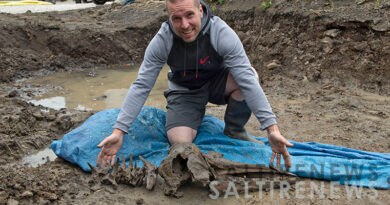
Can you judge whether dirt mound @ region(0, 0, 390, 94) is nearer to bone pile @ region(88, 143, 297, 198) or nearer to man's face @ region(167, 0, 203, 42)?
bone pile @ region(88, 143, 297, 198)

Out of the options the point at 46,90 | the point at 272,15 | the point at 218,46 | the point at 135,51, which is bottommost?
the point at 46,90

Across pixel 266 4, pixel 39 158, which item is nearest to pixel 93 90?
pixel 39 158

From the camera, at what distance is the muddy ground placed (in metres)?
2.28

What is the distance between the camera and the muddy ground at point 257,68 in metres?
2.28

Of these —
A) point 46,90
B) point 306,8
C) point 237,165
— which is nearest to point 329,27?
point 306,8

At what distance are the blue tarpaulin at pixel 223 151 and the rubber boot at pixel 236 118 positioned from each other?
87 millimetres

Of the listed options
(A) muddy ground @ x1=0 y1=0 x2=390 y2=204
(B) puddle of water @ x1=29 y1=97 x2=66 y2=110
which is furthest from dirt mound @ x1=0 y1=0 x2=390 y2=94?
(B) puddle of water @ x1=29 y1=97 x2=66 y2=110

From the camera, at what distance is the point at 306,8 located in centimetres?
564

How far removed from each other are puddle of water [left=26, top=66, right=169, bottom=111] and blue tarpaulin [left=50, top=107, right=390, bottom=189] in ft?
5.36

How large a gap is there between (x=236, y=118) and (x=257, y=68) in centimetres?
331

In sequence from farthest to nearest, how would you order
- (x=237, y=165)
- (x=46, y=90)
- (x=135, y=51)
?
(x=135, y=51), (x=46, y=90), (x=237, y=165)

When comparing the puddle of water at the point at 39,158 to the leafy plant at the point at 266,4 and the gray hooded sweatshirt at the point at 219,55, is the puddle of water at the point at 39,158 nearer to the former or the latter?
the gray hooded sweatshirt at the point at 219,55

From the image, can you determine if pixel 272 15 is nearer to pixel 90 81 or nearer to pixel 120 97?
pixel 120 97

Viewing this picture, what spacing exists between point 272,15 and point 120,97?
310 centimetres
